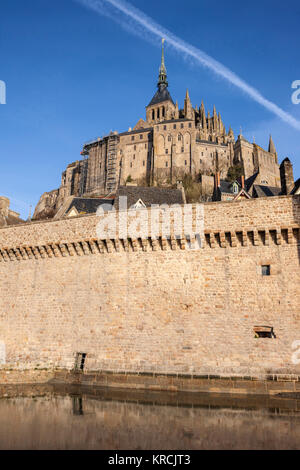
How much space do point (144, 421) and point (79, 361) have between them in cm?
533

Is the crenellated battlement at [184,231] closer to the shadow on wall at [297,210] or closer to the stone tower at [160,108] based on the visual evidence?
the shadow on wall at [297,210]

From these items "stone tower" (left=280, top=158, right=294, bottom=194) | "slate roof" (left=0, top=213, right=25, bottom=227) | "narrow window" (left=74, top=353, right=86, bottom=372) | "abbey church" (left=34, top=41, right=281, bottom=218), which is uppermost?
"abbey church" (left=34, top=41, right=281, bottom=218)

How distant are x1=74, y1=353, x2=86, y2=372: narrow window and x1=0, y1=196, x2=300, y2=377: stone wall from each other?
268 mm

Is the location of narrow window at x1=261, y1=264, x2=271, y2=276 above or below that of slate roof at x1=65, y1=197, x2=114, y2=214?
below

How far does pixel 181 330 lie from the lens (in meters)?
13.8

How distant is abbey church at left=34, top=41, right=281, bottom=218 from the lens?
70375 millimetres

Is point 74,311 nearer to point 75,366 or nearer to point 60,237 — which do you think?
point 75,366

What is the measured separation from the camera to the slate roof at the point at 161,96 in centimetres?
9293

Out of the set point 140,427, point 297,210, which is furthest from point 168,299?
point 297,210

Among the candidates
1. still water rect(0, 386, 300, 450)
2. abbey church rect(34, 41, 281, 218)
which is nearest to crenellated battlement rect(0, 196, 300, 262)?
still water rect(0, 386, 300, 450)

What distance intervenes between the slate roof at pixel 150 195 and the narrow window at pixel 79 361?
10.4 meters

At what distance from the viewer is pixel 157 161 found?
236ft

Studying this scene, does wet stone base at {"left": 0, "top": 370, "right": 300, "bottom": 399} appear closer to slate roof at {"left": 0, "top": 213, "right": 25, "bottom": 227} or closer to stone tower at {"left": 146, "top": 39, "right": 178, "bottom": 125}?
slate roof at {"left": 0, "top": 213, "right": 25, "bottom": 227}

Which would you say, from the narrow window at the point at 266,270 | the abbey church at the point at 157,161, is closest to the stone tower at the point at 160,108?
the abbey church at the point at 157,161
